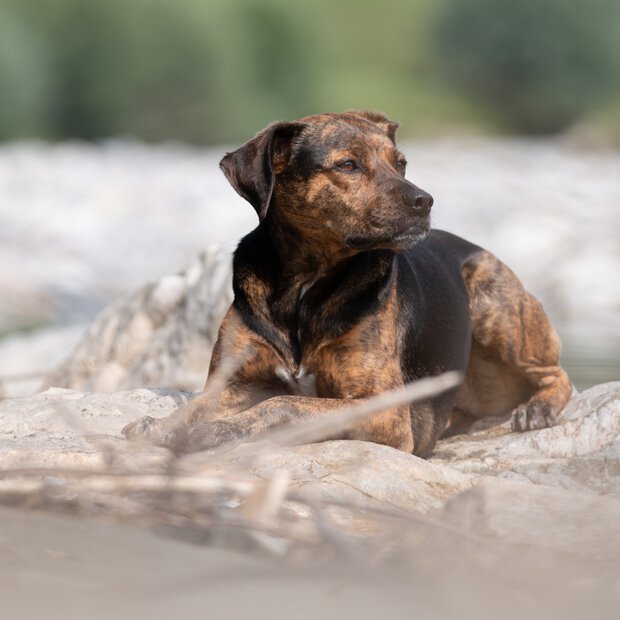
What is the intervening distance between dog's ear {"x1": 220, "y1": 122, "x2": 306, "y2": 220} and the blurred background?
3324 mm

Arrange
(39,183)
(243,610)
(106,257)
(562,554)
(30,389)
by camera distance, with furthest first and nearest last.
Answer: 1. (39,183)
2. (106,257)
3. (30,389)
4. (562,554)
5. (243,610)

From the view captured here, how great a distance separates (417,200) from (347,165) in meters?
0.42

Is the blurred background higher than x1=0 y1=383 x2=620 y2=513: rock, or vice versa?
the blurred background

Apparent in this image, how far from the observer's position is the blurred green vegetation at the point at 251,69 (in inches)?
856

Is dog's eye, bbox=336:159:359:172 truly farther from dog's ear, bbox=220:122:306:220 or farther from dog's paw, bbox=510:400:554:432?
dog's paw, bbox=510:400:554:432

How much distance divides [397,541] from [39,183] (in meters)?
17.3

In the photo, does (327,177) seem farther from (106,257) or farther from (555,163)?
(555,163)

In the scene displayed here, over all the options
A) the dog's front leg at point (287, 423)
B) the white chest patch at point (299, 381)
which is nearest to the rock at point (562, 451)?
the dog's front leg at point (287, 423)

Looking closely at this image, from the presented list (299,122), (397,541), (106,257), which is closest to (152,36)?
(106,257)

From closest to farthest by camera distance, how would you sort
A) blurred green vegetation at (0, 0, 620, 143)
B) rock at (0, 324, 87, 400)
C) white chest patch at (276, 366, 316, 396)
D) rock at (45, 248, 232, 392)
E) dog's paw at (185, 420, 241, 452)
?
dog's paw at (185, 420, 241, 452), white chest patch at (276, 366, 316, 396), rock at (45, 248, 232, 392), rock at (0, 324, 87, 400), blurred green vegetation at (0, 0, 620, 143)

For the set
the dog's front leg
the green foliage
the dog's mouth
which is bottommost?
the dog's front leg

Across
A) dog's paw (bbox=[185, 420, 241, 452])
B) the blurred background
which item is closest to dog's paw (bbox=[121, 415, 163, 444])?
dog's paw (bbox=[185, 420, 241, 452])

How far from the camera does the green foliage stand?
90.2 feet

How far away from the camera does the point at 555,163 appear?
22188 mm
